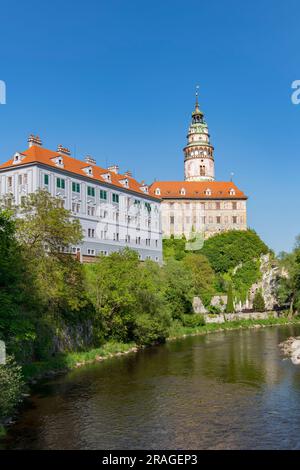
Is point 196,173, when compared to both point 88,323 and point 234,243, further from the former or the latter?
point 88,323

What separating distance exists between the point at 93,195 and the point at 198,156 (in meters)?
49.9

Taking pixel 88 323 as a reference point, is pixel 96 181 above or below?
above

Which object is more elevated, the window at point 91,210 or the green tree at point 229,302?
the window at point 91,210

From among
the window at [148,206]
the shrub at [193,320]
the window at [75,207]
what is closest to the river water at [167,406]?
the shrub at [193,320]

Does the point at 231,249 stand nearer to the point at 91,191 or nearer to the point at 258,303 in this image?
the point at 258,303

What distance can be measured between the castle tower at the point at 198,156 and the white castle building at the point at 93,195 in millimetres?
33573

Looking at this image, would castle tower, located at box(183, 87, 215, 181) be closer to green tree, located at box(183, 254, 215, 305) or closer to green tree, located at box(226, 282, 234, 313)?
green tree, located at box(183, 254, 215, 305)

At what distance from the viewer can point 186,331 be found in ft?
183

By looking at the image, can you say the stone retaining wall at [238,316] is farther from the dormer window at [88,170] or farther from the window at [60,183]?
the window at [60,183]

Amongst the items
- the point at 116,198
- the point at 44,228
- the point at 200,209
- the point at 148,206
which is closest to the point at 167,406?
the point at 44,228

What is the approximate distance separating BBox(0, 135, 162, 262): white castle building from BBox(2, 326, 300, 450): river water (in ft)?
70.9

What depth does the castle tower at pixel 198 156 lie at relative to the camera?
334 feet
